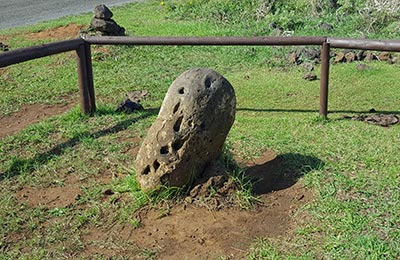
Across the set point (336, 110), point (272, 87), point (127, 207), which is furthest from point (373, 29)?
point (127, 207)

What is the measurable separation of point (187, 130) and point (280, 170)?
106 centimetres

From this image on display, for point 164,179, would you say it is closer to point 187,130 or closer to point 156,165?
point 156,165

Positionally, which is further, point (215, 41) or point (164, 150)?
point (215, 41)

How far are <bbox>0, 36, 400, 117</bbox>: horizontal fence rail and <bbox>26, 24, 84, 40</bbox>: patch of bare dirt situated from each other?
15.6 ft

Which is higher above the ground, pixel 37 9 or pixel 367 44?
pixel 367 44

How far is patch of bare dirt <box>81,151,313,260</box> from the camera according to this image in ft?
12.5

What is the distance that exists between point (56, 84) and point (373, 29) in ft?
18.0

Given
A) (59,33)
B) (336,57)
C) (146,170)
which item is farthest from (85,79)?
(59,33)

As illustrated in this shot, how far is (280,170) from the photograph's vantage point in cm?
482

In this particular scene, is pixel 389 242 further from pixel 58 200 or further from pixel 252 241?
pixel 58 200

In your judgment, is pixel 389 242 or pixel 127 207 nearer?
pixel 389 242

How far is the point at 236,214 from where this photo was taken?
420 cm

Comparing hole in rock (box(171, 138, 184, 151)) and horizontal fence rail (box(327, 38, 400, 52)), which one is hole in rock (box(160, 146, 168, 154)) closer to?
hole in rock (box(171, 138, 184, 151))

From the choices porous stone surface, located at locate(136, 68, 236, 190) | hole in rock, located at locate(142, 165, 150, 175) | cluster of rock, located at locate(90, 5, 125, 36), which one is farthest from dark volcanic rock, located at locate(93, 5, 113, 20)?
hole in rock, located at locate(142, 165, 150, 175)
